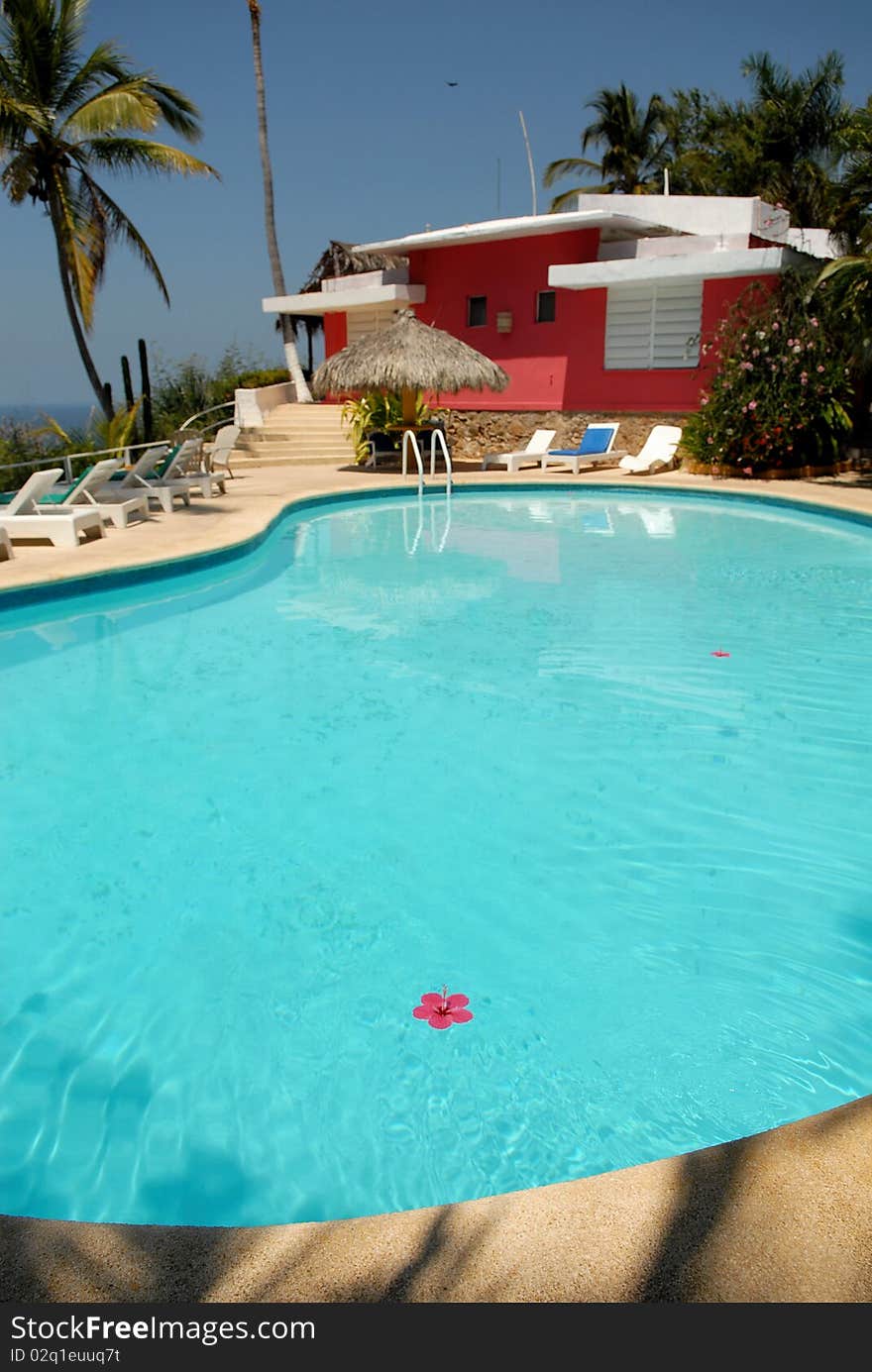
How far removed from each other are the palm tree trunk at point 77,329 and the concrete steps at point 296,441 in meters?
2.93

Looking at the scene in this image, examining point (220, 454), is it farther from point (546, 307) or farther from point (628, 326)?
point (628, 326)

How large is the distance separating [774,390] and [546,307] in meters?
6.18

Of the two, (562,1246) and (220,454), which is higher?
(220,454)

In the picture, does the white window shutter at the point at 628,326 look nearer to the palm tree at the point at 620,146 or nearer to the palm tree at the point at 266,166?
the palm tree at the point at 266,166

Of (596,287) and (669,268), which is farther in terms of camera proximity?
(596,287)

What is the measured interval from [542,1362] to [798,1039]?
76.6 inches

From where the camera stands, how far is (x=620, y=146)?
117ft

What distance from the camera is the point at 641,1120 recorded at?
9.50 ft

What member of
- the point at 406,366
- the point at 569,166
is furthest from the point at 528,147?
the point at 569,166

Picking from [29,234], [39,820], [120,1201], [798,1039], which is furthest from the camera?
[29,234]

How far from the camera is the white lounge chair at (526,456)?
17984 mm

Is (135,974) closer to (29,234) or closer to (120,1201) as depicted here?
(120,1201)

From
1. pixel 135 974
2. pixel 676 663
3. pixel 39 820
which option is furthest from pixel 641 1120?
pixel 676 663

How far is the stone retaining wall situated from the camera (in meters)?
18.9
